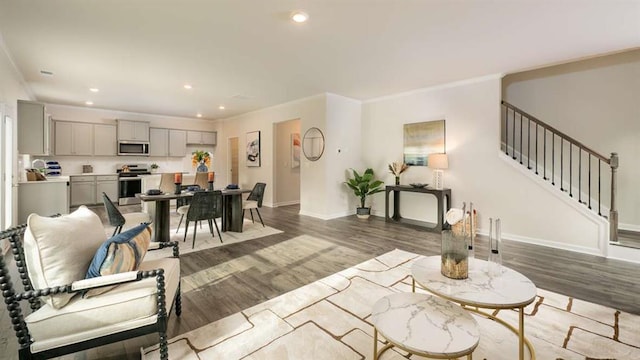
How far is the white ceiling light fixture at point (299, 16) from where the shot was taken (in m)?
2.62

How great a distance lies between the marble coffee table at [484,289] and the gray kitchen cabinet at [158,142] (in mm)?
8503

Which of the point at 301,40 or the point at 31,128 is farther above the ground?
the point at 301,40

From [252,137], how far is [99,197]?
4286mm

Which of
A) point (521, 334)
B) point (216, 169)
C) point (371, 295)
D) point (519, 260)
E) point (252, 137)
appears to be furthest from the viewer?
point (216, 169)

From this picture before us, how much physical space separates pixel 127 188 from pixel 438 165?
7.84 metres

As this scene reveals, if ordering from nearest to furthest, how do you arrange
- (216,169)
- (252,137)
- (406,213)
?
(406,213)
(252,137)
(216,169)

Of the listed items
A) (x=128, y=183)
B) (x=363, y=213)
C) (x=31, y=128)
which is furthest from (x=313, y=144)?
(x=128, y=183)

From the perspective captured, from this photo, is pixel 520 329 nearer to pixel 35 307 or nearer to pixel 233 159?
pixel 35 307

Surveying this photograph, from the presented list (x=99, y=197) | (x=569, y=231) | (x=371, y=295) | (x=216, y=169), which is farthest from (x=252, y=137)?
(x=569, y=231)

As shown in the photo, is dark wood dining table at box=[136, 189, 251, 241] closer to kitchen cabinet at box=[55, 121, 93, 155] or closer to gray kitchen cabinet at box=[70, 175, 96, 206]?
gray kitchen cabinet at box=[70, 175, 96, 206]

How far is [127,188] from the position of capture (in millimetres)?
7480

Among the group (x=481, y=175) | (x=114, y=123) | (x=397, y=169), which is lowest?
(x=481, y=175)

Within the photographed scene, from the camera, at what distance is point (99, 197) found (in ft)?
23.7

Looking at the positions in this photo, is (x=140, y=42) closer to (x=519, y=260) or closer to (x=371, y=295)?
(x=371, y=295)
